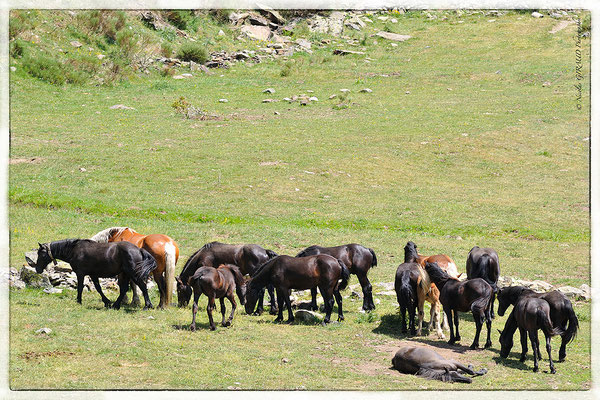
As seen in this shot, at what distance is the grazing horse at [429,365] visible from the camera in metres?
12.0

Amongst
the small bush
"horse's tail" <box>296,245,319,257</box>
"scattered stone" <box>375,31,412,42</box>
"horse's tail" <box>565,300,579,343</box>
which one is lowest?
"horse's tail" <box>565,300,579,343</box>

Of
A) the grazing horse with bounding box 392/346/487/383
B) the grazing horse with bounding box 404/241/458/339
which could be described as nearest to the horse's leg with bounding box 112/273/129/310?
the grazing horse with bounding box 392/346/487/383

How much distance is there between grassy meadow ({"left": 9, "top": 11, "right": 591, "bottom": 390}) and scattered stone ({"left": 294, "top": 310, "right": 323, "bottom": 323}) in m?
0.73

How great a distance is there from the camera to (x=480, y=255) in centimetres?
1739

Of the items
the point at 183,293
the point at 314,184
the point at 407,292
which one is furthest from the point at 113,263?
the point at 314,184

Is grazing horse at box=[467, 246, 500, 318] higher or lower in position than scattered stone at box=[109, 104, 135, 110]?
lower

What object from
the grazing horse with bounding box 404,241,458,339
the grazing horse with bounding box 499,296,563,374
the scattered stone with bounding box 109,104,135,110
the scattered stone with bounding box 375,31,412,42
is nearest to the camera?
the grazing horse with bounding box 499,296,563,374

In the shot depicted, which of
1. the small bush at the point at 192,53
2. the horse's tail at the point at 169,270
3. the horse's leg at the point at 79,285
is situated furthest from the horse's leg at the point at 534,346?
the small bush at the point at 192,53

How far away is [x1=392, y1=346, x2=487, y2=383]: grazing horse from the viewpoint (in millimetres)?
12023

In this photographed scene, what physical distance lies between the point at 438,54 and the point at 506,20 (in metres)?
9.64

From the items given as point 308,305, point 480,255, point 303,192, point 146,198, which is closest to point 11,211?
point 146,198

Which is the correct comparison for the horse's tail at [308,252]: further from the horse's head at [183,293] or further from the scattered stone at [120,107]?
the scattered stone at [120,107]

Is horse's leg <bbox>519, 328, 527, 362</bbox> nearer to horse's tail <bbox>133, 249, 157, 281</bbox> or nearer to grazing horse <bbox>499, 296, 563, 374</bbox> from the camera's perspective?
grazing horse <bbox>499, 296, 563, 374</bbox>

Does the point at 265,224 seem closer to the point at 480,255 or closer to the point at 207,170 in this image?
the point at 207,170
